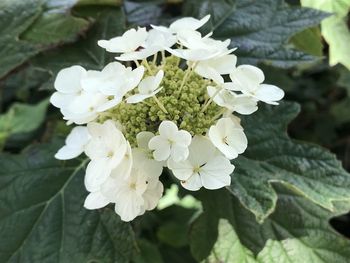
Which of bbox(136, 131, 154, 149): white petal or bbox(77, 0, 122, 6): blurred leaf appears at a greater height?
bbox(136, 131, 154, 149): white petal

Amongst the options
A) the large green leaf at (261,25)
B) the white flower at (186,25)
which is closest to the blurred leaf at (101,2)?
the large green leaf at (261,25)

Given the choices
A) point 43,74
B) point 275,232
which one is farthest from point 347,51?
point 43,74

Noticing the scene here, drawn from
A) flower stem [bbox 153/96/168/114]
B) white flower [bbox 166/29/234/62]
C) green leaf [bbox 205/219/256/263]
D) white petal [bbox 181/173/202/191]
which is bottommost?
green leaf [bbox 205/219/256/263]

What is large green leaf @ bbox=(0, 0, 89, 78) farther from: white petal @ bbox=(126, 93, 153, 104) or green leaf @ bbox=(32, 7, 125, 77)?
white petal @ bbox=(126, 93, 153, 104)

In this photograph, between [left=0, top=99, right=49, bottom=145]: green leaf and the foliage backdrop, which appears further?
[left=0, top=99, right=49, bottom=145]: green leaf

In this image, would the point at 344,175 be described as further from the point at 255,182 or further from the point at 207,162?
the point at 207,162

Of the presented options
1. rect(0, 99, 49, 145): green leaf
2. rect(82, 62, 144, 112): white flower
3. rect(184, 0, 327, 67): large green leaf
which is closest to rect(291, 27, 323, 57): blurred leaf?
rect(184, 0, 327, 67): large green leaf
